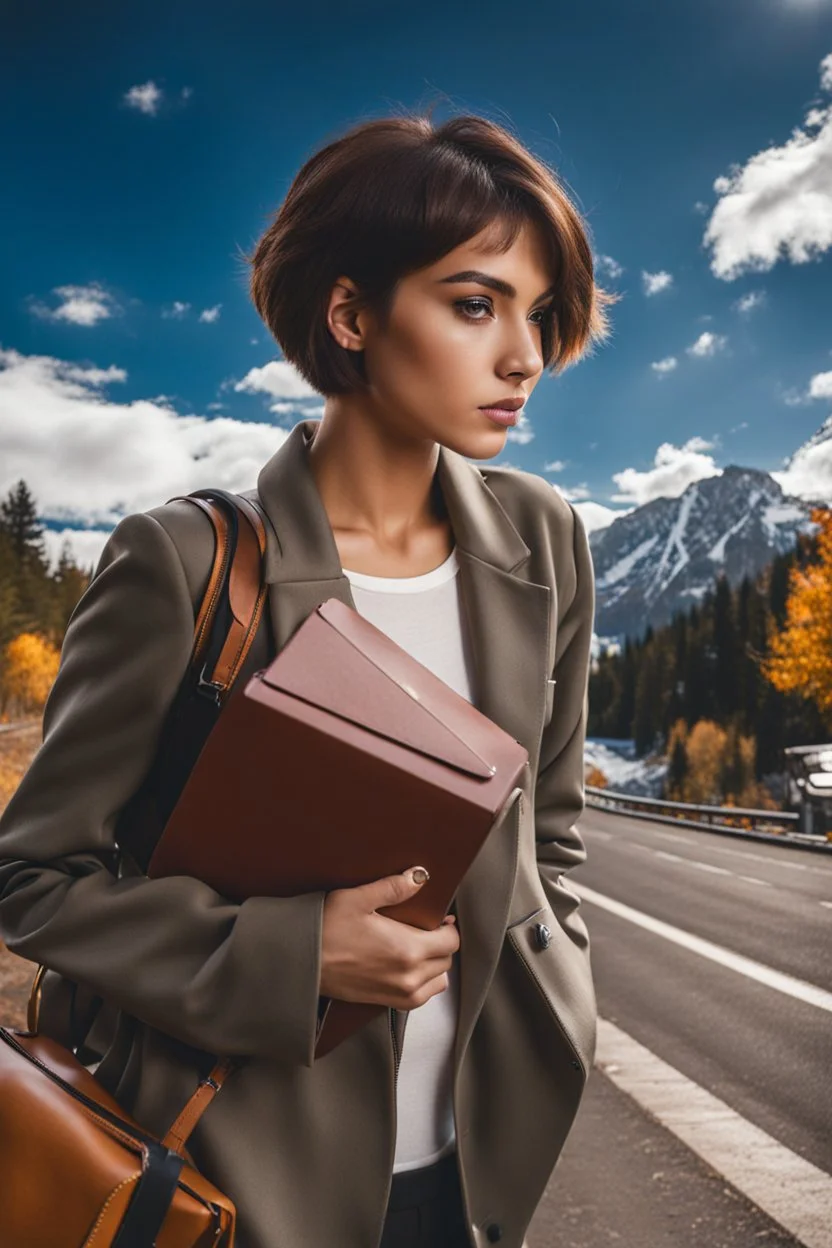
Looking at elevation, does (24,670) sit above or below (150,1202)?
above

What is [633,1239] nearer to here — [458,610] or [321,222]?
[458,610]

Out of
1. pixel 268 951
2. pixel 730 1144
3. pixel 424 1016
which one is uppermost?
pixel 268 951

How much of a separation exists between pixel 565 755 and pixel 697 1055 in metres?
4.48

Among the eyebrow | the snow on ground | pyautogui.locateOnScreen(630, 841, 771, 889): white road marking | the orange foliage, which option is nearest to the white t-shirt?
the eyebrow

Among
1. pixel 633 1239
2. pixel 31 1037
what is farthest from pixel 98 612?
pixel 633 1239

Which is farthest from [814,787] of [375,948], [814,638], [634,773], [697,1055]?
[634,773]

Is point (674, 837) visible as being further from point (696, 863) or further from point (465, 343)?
point (465, 343)

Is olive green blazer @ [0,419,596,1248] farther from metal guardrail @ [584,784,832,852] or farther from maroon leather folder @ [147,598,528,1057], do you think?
metal guardrail @ [584,784,832,852]

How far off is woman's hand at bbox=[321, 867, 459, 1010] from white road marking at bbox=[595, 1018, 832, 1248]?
271 cm

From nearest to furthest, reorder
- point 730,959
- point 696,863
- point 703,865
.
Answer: point 730,959
point 703,865
point 696,863

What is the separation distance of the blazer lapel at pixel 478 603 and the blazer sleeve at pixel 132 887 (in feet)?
0.56

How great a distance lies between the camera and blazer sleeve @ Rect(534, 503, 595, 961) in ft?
5.57

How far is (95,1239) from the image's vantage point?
1.07 metres

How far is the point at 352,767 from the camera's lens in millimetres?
1105
